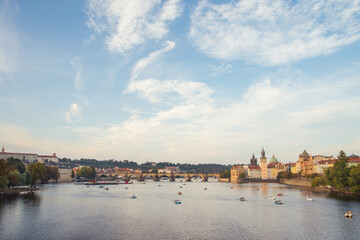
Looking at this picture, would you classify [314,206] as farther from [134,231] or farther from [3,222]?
[3,222]

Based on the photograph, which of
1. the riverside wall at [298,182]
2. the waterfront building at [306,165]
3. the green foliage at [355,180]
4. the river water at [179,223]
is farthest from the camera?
the waterfront building at [306,165]

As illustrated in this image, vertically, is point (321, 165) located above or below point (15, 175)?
above

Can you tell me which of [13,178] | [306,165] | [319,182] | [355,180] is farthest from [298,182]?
[13,178]

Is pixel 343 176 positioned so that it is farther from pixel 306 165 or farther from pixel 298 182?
pixel 306 165

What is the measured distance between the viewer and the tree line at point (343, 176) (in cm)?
8181

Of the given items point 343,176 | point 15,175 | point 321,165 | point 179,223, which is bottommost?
point 179,223

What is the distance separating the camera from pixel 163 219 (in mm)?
53469

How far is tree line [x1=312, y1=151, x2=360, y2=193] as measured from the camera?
81.8 metres

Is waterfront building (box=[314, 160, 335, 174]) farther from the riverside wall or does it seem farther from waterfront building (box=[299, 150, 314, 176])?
the riverside wall

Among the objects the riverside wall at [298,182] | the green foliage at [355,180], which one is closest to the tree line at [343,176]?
the green foliage at [355,180]

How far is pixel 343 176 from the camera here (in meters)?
91.1

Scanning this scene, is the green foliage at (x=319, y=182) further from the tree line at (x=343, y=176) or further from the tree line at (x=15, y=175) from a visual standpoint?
the tree line at (x=15, y=175)

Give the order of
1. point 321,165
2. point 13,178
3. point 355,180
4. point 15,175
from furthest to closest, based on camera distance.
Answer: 1. point 321,165
2. point 15,175
3. point 13,178
4. point 355,180

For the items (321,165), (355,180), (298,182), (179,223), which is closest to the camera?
(179,223)
